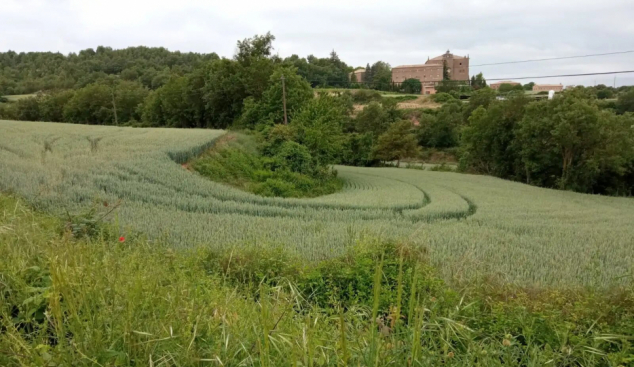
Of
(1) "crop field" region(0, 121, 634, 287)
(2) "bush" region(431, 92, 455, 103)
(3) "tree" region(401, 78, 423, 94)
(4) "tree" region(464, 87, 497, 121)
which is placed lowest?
(1) "crop field" region(0, 121, 634, 287)

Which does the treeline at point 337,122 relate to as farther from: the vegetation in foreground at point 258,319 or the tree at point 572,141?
the vegetation in foreground at point 258,319

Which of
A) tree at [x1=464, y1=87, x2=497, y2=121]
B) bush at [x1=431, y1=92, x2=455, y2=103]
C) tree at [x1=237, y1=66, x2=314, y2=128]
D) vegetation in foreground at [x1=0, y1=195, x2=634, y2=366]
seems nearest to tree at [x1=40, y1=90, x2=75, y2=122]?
tree at [x1=237, y1=66, x2=314, y2=128]

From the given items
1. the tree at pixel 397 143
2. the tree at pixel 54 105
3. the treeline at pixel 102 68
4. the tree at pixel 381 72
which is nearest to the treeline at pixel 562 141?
the tree at pixel 397 143

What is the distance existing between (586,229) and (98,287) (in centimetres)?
1363

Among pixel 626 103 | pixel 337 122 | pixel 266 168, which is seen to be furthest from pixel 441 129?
pixel 266 168

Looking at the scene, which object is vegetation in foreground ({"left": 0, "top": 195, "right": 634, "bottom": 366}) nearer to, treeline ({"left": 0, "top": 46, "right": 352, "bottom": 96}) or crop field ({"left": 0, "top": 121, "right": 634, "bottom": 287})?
crop field ({"left": 0, "top": 121, "right": 634, "bottom": 287})

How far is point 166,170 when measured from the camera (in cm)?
1554

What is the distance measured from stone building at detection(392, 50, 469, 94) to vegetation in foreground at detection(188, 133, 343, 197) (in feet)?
244

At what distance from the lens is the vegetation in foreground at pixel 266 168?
64.1 ft

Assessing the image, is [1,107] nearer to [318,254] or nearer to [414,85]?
[318,254]

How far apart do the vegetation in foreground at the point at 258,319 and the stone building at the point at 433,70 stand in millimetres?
92349

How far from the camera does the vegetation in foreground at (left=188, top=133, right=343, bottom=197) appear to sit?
1955 cm

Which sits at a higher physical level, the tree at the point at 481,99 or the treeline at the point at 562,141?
the tree at the point at 481,99

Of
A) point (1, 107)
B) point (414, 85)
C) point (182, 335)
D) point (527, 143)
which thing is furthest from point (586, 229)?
point (414, 85)
